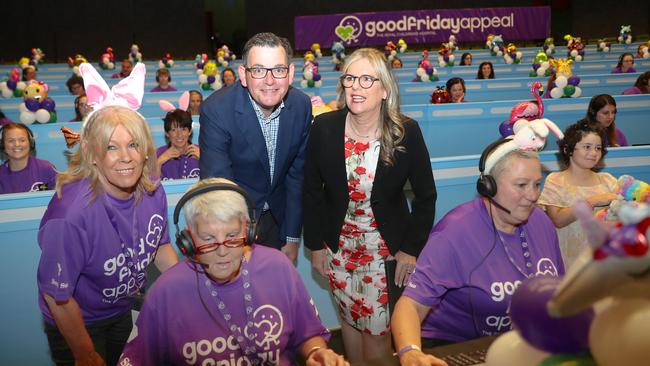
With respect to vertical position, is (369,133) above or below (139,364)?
above

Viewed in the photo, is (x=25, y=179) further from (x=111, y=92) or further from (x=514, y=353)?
(x=514, y=353)

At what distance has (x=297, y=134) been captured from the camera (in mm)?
2508

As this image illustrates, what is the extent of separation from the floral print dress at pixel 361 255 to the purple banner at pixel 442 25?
1449 centimetres

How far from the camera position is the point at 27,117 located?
17.4ft

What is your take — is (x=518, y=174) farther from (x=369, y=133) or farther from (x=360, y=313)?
(x=360, y=313)

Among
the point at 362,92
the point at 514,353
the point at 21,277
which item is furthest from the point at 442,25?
the point at 514,353

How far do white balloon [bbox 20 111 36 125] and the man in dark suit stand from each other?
11.7ft

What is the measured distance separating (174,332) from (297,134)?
108 centimetres

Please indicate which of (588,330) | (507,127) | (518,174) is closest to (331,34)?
(507,127)

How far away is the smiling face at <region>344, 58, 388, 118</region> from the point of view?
89.8 inches

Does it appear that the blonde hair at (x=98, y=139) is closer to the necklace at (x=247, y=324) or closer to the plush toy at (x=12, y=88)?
the necklace at (x=247, y=324)


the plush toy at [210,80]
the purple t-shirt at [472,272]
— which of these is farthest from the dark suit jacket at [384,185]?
the plush toy at [210,80]

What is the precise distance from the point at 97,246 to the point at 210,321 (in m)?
0.46

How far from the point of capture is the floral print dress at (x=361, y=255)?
94.1 inches
